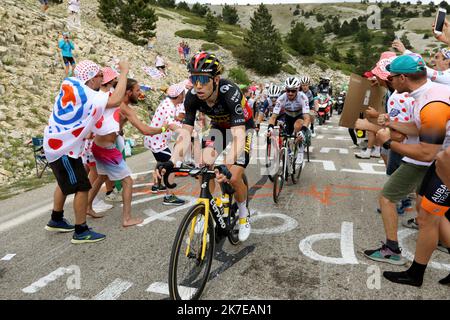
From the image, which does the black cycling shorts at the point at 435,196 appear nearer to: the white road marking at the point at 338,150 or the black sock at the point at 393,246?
the black sock at the point at 393,246

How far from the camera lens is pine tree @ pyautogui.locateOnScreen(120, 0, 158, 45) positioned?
45000 millimetres

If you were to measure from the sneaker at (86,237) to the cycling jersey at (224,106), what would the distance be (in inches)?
76.4

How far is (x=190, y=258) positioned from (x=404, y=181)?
102 inches

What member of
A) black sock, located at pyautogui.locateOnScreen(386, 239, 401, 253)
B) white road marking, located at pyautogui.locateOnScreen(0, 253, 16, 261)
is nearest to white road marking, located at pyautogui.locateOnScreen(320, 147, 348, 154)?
black sock, located at pyautogui.locateOnScreen(386, 239, 401, 253)

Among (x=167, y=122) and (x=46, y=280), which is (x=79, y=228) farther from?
(x=167, y=122)

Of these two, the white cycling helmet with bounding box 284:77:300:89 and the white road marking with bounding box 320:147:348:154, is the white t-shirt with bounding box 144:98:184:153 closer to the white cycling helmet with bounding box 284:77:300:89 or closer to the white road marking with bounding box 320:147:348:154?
the white cycling helmet with bounding box 284:77:300:89

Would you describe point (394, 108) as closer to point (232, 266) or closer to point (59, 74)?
point (232, 266)

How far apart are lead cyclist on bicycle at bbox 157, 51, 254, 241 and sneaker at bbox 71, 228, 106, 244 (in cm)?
165

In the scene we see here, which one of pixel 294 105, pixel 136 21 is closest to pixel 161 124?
pixel 294 105

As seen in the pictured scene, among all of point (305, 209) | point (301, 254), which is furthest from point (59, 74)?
point (301, 254)

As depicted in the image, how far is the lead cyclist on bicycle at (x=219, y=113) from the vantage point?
3566mm

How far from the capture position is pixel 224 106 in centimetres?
407

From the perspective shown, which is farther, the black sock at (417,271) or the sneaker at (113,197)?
the sneaker at (113,197)

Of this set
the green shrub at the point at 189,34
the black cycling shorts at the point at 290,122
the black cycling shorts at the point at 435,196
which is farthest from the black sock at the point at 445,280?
the green shrub at the point at 189,34
